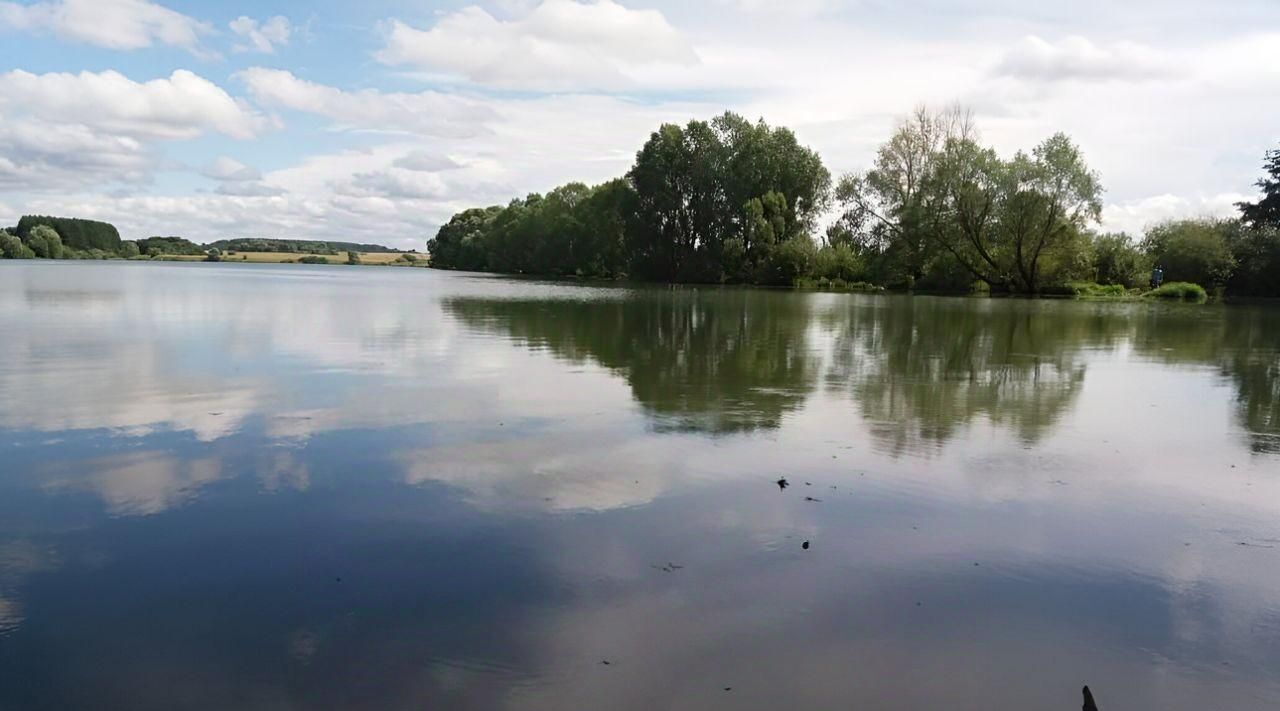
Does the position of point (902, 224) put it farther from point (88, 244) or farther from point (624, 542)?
point (88, 244)

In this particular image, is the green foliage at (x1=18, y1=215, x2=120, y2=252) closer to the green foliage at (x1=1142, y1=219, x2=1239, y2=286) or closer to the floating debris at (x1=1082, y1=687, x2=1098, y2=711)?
the green foliage at (x1=1142, y1=219, x2=1239, y2=286)

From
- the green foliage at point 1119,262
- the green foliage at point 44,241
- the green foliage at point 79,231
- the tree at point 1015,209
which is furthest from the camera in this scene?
the green foliage at point 79,231

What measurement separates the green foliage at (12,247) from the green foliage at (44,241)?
111 centimetres

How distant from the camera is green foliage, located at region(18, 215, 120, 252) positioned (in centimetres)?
12625

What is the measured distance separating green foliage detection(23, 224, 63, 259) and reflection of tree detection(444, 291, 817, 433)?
373 ft

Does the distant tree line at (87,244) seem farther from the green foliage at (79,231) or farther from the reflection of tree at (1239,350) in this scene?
the reflection of tree at (1239,350)

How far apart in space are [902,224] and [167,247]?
131968 mm

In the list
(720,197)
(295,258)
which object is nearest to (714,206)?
(720,197)

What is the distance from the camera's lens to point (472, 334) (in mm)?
19141

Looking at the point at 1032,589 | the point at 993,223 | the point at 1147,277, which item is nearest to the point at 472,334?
the point at 1032,589

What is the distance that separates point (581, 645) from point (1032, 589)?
8.57 feet

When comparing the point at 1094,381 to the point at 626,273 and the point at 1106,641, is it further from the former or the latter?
the point at 626,273

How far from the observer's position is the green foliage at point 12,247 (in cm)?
11344

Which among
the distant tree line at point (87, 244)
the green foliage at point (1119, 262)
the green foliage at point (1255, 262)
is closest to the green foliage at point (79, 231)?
the distant tree line at point (87, 244)
